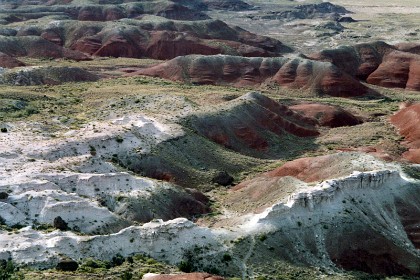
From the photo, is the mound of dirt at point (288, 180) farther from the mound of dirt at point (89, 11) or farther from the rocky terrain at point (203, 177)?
the mound of dirt at point (89, 11)

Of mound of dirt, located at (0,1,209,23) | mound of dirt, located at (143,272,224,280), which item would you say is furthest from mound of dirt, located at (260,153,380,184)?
mound of dirt, located at (0,1,209,23)

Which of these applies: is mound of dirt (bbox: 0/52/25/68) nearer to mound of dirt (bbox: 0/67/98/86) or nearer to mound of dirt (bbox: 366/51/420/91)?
mound of dirt (bbox: 0/67/98/86)

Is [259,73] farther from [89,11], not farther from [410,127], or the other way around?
[89,11]

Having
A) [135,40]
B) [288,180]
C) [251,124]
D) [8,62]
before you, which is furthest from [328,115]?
[135,40]

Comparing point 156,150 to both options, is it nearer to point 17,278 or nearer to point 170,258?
point 170,258

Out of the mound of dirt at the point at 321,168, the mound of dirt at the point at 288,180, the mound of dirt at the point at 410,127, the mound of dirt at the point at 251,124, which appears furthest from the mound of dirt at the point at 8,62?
the mound of dirt at the point at 410,127

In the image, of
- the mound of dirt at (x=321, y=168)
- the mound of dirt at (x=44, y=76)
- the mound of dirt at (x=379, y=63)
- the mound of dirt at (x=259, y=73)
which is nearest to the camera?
the mound of dirt at (x=321, y=168)

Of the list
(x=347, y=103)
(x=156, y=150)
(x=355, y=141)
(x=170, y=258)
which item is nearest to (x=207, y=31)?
(x=347, y=103)
